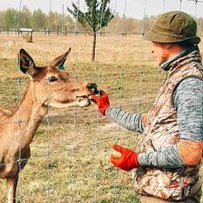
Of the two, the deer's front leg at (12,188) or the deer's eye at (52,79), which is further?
the deer's eye at (52,79)

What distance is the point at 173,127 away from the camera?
116 inches

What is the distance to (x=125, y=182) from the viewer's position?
6637 mm

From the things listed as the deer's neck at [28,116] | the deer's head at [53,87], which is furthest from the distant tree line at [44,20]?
the deer's neck at [28,116]

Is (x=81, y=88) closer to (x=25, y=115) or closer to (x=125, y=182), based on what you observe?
(x=25, y=115)

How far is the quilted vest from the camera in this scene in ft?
9.60

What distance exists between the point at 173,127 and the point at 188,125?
0.74ft

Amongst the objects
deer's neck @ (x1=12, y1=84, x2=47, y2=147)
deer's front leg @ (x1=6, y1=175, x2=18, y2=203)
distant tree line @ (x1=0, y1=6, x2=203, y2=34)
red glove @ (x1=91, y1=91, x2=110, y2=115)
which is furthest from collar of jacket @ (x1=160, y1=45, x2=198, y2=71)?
deer's front leg @ (x1=6, y1=175, x2=18, y2=203)

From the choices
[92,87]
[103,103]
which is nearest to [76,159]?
[92,87]

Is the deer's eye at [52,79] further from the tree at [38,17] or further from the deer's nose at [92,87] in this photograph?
the tree at [38,17]

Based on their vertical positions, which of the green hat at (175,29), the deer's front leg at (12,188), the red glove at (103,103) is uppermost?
the green hat at (175,29)

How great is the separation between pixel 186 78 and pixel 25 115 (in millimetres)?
2961

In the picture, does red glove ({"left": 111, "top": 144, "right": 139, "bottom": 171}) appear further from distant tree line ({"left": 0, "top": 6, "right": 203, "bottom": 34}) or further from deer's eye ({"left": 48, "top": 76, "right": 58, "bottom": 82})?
deer's eye ({"left": 48, "top": 76, "right": 58, "bottom": 82})

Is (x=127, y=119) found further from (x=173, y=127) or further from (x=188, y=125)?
(x=188, y=125)

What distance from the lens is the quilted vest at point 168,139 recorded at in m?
2.93
